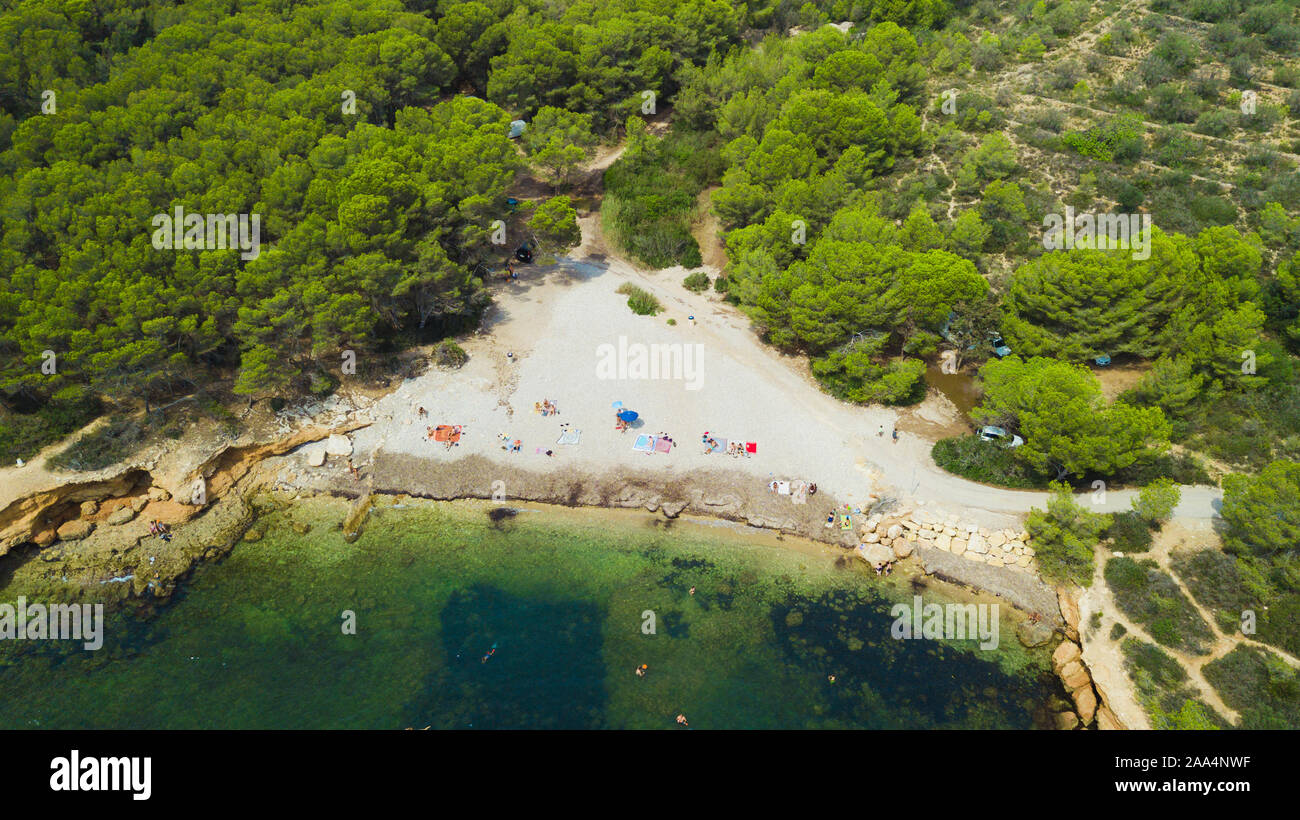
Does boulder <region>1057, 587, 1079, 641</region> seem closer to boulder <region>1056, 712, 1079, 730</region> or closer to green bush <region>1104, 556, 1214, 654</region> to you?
green bush <region>1104, 556, 1214, 654</region>

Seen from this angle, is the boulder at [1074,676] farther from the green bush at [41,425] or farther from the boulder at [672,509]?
the green bush at [41,425]

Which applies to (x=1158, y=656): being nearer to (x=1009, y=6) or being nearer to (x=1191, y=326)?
(x=1191, y=326)

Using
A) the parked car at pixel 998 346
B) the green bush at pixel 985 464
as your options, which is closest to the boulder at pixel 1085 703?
the green bush at pixel 985 464

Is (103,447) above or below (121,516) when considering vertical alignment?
above

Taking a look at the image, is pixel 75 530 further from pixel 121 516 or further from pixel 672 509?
pixel 672 509

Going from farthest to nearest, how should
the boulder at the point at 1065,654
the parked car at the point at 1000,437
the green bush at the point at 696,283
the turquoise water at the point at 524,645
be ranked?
the green bush at the point at 696,283, the parked car at the point at 1000,437, the boulder at the point at 1065,654, the turquoise water at the point at 524,645

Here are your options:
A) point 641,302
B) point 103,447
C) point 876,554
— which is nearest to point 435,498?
point 103,447

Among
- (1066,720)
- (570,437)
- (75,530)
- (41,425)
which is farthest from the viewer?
(570,437)
